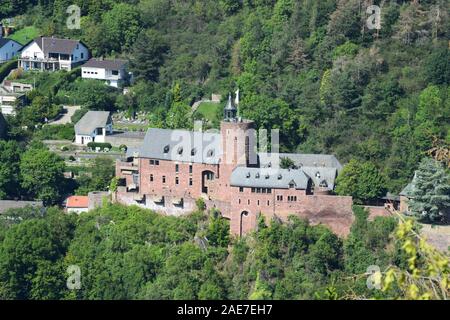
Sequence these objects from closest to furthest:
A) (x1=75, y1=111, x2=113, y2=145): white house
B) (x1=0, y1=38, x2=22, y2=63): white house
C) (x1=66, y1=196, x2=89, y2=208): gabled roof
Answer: (x1=66, y1=196, x2=89, y2=208): gabled roof, (x1=75, y1=111, x2=113, y2=145): white house, (x1=0, y1=38, x2=22, y2=63): white house

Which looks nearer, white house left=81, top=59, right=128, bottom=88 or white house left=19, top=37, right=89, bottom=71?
white house left=81, top=59, right=128, bottom=88

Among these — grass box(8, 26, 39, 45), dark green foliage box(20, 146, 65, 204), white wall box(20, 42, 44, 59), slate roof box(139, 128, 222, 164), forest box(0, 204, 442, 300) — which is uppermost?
grass box(8, 26, 39, 45)

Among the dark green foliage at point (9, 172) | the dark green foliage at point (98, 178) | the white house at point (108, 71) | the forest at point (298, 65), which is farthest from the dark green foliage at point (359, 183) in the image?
the white house at point (108, 71)

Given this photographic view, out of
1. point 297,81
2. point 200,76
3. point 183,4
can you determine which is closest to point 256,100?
point 297,81

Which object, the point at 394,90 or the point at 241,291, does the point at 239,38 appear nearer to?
the point at 394,90

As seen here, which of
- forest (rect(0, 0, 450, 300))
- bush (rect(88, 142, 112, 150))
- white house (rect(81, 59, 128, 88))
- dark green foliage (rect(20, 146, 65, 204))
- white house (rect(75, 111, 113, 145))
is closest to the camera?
forest (rect(0, 0, 450, 300))

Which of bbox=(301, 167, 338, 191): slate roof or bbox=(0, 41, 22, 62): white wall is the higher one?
bbox=(0, 41, 22, 62): white wall

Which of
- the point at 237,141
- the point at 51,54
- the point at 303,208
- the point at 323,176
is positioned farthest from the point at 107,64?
the point at 303,208
